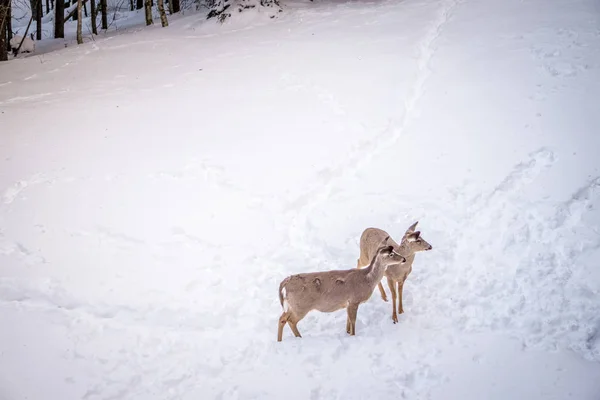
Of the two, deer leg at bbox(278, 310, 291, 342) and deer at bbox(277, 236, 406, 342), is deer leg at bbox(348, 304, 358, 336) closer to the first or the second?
deer at bbox(277, 236, 406, 342)

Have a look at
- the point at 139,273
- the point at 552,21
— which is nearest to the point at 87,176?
the point at 139,273

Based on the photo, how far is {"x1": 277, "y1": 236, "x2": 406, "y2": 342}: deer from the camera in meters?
5.67

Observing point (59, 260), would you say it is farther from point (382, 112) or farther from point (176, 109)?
point (382, 112)

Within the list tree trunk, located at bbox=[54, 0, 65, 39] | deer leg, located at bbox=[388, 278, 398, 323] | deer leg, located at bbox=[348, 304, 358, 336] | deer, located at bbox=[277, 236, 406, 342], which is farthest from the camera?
tree trunk, located at bbox=[54, 0, 65, 39]

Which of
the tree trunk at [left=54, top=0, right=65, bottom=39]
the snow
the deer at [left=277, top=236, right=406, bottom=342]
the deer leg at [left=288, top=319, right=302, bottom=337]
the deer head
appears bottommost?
the deer leg at [left=288, top=319, right=302, bottom=337]

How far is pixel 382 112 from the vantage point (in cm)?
1089

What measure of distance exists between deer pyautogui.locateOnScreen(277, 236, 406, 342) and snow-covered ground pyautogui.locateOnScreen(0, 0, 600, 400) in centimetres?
33

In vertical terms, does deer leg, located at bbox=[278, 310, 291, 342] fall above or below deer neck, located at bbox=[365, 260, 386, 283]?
below

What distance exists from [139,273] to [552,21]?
41.3 ft

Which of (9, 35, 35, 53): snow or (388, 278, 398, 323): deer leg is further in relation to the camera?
(9, 35, 35, 53): snow

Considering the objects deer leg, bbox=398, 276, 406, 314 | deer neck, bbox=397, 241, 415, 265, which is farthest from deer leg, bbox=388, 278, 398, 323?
deer neck, bbox=397, 241, 415, 265

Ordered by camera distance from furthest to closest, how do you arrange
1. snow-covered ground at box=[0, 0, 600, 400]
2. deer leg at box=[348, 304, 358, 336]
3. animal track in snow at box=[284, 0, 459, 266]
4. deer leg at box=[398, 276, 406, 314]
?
animal track in snow at box=[284, 0, 459, 266]
deer leg at box=[398, 276, 406, 314]
deer leg at box=[348, 304, 358, 336]
snow-covered ground at box=[0, 0, 600, 400]

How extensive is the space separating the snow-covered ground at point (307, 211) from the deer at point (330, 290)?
13.2 inches

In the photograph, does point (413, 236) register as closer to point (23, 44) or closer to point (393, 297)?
point (393, 297)
